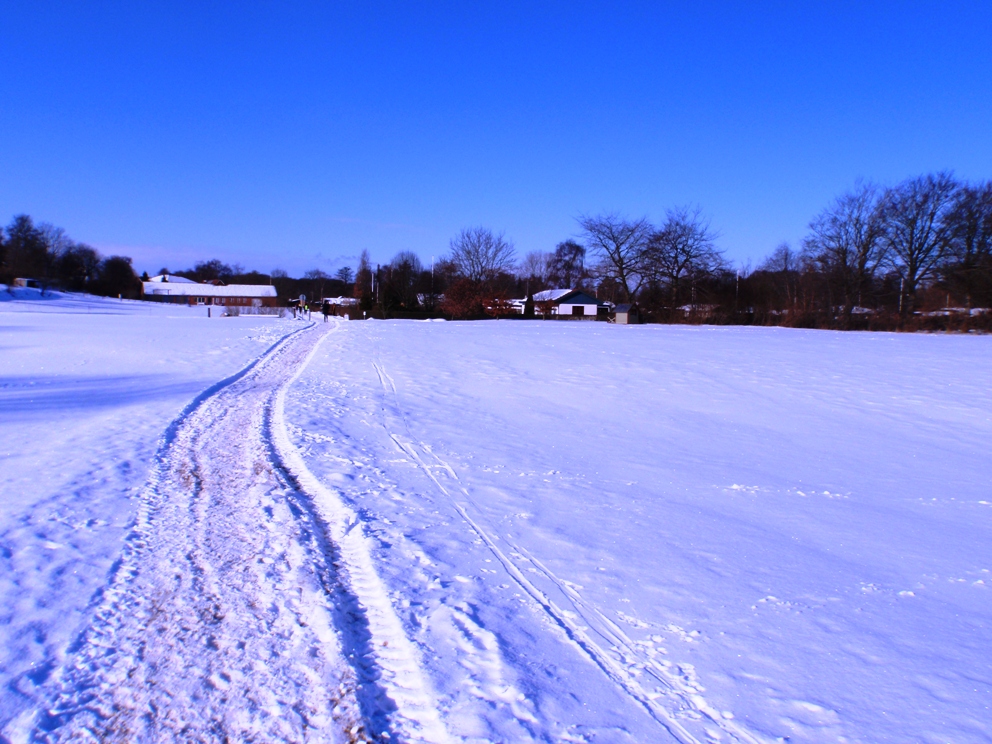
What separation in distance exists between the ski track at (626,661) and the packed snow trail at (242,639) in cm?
66

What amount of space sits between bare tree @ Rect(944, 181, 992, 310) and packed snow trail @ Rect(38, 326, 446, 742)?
48615mm

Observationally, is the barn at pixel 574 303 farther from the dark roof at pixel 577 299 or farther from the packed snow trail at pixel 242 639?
the packed snow trail at pixel 242 639

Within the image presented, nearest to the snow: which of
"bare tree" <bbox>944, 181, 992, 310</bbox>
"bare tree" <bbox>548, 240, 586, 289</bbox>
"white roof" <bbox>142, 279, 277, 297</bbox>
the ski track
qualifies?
the ski track

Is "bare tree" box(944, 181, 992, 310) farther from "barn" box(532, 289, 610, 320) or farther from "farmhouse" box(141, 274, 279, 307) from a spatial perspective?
"farmhouse" box(141, 274, 279, 307)

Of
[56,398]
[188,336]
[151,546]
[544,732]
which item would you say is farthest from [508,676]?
[188,336]

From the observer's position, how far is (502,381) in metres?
15.7

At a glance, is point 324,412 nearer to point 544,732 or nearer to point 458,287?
point 544,732

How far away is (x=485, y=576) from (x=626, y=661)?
133 centimetres

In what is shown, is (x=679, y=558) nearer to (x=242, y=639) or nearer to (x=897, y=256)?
(x=242, y=639)

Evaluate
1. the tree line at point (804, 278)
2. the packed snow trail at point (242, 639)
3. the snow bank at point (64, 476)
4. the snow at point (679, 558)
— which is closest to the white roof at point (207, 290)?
the tree line at point (804, 278)

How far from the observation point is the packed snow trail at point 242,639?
2936mm

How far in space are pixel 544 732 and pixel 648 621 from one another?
1.31m

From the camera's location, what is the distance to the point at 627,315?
51562 mm

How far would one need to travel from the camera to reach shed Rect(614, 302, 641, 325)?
51625 mm
